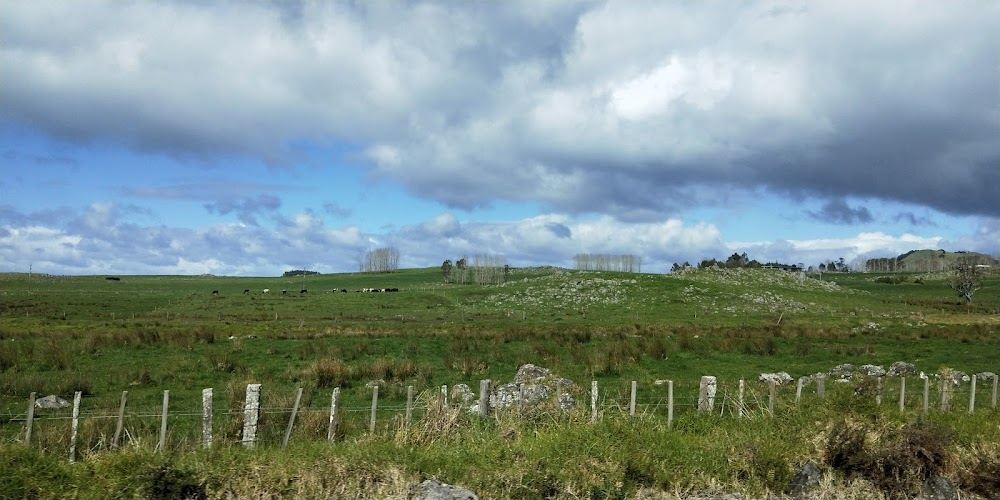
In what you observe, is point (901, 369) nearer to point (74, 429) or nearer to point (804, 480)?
point (804, 480)

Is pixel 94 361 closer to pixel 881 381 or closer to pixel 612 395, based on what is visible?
pixel 612 395

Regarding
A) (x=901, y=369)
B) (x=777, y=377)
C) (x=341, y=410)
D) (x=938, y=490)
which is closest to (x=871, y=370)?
(x=901, y=369)

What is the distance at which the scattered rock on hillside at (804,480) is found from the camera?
11031 mm

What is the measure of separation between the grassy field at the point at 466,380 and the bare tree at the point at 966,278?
60.3 ft

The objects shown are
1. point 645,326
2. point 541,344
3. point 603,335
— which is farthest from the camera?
point 645,326

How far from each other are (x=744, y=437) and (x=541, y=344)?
973 inches

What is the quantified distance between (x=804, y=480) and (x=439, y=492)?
5.88 metres

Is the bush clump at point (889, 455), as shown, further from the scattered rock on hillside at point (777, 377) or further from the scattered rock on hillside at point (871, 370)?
the scattered rock on hillside at point (871, 370)

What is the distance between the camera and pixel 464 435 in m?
12.5

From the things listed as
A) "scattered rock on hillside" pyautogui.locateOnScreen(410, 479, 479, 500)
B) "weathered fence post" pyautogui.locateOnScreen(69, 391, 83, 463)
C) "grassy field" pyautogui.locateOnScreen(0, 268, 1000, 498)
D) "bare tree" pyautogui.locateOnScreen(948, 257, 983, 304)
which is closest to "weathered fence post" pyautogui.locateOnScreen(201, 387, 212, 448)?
"grassy field" pyautogui.locateOnScreen(0, 268, 1000, 498)

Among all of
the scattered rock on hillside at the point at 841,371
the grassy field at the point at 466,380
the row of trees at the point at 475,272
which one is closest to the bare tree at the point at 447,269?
the row of trees at the point at 475,272

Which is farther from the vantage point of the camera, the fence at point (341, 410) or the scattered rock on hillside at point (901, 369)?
the scattered rock on hillside at point (901, 369)

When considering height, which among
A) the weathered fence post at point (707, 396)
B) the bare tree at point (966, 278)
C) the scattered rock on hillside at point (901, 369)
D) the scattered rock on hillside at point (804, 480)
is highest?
the bare tree at point (966, 278)

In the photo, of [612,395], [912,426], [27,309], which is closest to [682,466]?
[912,426]
